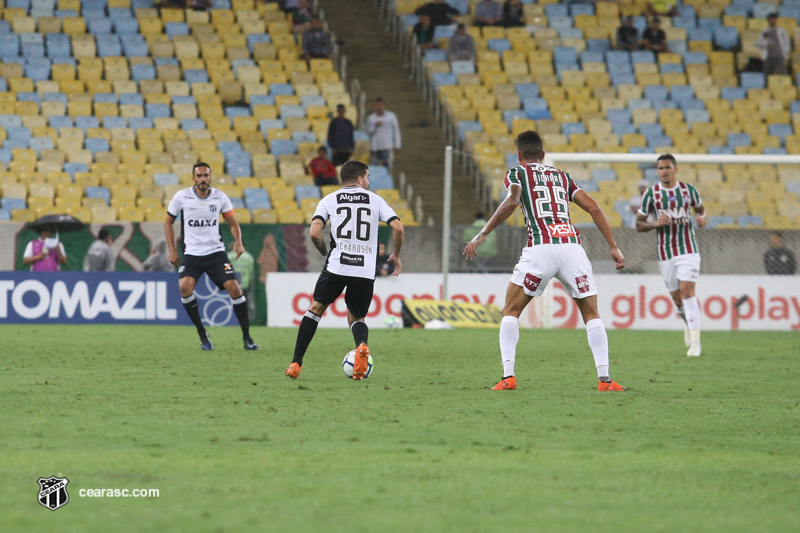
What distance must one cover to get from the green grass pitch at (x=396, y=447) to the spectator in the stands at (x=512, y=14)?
19.4 meters

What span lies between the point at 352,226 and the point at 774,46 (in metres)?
22.0

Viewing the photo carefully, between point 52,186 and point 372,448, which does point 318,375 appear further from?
point 52,186

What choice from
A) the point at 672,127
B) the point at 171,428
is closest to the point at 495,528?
the point at 171,428

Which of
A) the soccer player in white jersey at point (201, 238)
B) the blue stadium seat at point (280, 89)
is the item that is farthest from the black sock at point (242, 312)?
the blue stadium seat at point (280, 89)

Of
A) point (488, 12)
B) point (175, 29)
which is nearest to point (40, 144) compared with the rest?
point (175, 29)

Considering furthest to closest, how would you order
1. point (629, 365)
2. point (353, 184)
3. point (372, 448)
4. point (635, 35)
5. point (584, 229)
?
point (635, 35) → point (584, 229) → point (629, 365) → point (353, 184) → point (372, 448)

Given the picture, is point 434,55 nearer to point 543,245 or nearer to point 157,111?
point 157,111

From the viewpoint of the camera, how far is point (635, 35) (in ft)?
97.7

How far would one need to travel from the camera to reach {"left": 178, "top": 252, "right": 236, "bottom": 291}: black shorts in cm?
1427

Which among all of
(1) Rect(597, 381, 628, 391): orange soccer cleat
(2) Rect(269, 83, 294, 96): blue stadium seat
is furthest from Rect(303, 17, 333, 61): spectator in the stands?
(1) Rect(597, 381, 628, 391): orange soccer cleat

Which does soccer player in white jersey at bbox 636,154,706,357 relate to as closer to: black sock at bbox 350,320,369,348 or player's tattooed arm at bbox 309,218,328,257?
black sock at bbox 350,320,369,348

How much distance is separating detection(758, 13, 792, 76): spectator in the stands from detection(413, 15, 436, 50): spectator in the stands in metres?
8.14

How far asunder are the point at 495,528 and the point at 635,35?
2665cm

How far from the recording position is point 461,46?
2869cm
